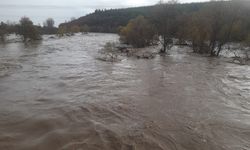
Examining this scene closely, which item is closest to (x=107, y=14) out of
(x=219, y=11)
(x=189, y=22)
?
(x=189, y=22)

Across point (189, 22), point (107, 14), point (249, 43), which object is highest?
point (107, 14)

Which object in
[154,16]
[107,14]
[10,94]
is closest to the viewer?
[10,94]

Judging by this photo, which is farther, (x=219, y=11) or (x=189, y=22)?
(x=189, y=22)

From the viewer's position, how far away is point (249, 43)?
33062 mm

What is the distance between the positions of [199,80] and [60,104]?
11134 millimetres

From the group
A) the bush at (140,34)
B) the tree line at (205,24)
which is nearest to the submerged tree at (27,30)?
the bush at (140,34)

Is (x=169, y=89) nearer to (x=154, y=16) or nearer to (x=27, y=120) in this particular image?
(x=27, y=120)

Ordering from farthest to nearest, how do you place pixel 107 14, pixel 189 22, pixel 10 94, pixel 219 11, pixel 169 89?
pixel 107 14 < pixel 189 22 < pixel 219 11 < pixel 169 89 < pixel 10 94

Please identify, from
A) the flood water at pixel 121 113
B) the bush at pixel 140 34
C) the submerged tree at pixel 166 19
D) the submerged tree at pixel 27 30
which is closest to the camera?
the flood water at pixel 121 113

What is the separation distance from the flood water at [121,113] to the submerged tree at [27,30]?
4519 cm

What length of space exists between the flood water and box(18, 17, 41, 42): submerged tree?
148 ft

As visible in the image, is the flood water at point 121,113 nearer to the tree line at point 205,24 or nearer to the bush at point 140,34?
the tree line at point 205,24

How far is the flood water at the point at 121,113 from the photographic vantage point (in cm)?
751

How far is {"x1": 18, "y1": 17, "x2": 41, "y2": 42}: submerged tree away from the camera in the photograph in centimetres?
5716
